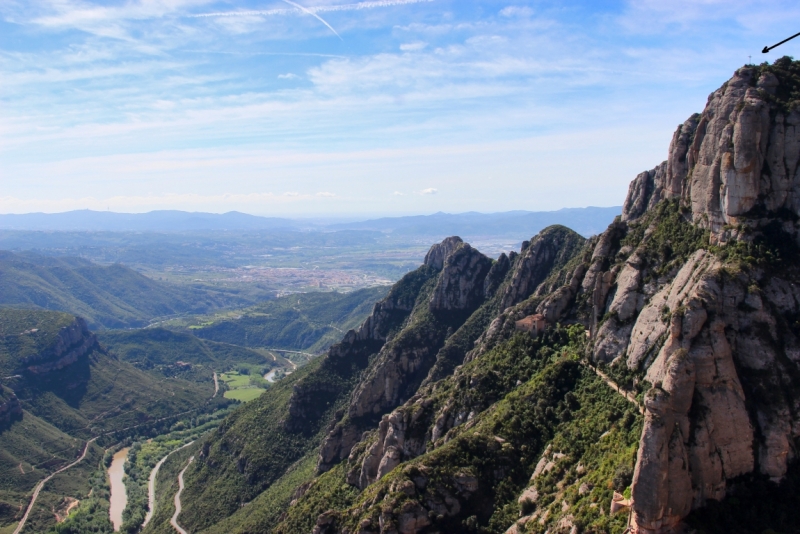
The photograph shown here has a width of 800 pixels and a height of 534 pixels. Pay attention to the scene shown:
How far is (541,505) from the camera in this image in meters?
57.8

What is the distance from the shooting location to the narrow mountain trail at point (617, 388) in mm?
57487

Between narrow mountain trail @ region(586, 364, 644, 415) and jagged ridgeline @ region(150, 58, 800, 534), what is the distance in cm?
24

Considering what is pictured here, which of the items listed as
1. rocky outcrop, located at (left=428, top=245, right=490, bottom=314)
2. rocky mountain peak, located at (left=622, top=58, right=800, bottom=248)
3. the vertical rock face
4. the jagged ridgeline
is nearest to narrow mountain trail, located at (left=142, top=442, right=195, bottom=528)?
the jagged ridgeline

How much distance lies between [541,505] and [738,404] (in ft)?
68.0

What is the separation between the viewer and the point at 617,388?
6316cm

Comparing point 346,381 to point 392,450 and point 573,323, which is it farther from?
point 573,323

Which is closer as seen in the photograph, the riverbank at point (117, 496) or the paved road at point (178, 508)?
the paved road at point (178, 508)

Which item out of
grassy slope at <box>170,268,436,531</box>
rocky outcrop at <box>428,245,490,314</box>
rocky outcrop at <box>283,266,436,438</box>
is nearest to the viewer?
grassy slope at <box>170,268,436,531</box>

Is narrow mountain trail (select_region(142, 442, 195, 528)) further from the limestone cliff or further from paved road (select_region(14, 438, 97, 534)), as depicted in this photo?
the limestone cliff

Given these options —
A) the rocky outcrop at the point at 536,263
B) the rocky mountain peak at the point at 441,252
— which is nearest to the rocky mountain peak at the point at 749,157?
the rocky outcrop at the point at 536,263

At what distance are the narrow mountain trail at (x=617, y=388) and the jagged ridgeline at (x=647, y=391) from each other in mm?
240

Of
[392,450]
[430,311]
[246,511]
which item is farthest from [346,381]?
[392,450]

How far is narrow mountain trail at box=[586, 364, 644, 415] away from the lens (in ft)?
189

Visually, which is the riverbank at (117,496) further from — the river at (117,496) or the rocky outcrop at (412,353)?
the rocky outcrop at (412,353)
